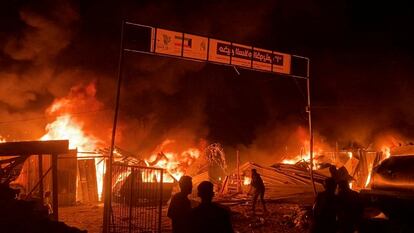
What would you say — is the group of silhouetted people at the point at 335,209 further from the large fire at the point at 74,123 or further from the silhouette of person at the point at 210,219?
the large fire at the point at 74,123

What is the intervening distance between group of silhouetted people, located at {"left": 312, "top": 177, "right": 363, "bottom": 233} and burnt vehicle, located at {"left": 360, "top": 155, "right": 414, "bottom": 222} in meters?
0.49

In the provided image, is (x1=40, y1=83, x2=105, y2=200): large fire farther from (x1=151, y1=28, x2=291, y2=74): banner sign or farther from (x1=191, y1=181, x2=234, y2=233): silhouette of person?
(x1=191, y1=181, x2=234, y2=233): silhouette of person

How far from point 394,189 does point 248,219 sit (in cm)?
659

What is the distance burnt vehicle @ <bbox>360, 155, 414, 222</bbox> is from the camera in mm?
6223

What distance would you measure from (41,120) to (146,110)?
9.05 m

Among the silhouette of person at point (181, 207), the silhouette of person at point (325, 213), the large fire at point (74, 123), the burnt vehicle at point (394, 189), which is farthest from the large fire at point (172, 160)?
the silhouette of person at point (325, 213)

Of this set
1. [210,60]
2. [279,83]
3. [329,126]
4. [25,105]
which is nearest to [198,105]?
[279,83]

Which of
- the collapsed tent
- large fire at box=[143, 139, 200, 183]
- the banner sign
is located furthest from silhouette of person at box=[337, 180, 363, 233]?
large fire at box=[143, 139, 200, 183]

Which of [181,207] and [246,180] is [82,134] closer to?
[246,180]

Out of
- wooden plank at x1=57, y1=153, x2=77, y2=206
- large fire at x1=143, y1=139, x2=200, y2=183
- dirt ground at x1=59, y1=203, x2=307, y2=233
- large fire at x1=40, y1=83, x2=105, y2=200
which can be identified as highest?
large fire at x1=40, y1=83, x2=105, y2=200

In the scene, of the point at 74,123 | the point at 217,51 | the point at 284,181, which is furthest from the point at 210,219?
the point at 74,123

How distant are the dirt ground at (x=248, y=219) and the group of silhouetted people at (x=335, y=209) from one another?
14.9ft

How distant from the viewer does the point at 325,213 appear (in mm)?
5582

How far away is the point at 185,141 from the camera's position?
115ft
